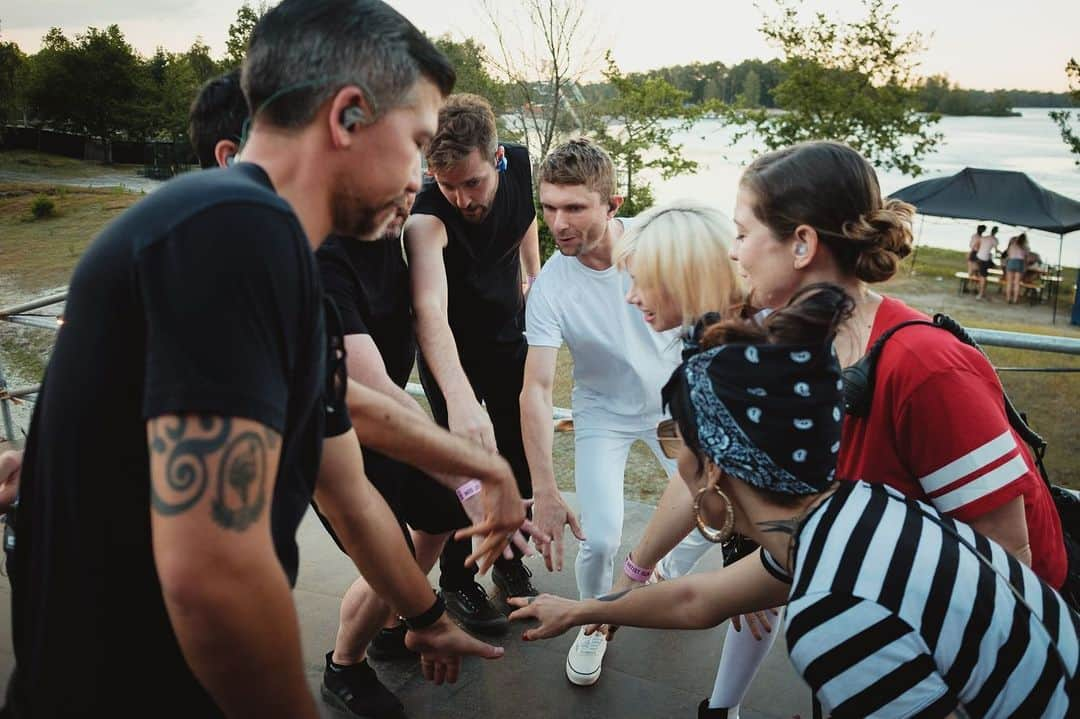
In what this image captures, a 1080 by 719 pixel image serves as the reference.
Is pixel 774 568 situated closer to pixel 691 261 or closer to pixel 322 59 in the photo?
pixel 691 261

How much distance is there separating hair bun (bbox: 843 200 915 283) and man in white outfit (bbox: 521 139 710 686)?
1.13m

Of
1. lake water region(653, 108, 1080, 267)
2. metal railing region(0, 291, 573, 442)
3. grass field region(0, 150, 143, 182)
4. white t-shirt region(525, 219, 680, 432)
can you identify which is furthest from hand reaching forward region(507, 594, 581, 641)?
grass field region(0, 150, 143, 182)

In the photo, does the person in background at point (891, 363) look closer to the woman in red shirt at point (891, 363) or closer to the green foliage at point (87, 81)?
the woman in red shirt at point (891, 363)

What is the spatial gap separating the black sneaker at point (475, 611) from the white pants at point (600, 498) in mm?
455

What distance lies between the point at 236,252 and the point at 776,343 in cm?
110

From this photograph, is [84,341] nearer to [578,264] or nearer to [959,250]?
[578,264]

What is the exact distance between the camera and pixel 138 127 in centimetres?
2944

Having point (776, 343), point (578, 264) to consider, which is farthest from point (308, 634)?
point (776, 343)

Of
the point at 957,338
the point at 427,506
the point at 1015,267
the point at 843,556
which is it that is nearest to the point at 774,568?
the point at 843,556

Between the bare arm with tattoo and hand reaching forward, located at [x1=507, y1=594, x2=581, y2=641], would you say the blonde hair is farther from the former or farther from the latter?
the bare arm with tattoo

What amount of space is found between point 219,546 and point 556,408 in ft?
13.4

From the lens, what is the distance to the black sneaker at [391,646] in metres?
3.31

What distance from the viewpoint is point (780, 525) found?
172 cm

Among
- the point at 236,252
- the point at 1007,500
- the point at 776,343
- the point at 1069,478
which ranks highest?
the point at 236,252
